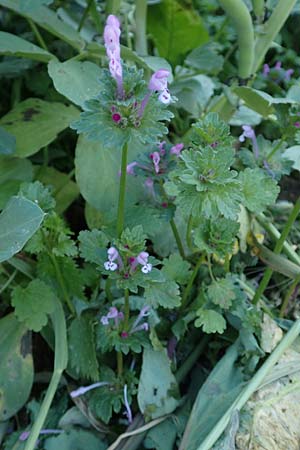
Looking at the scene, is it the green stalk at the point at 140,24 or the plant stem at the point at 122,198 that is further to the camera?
the green stalk at the point at 140,24

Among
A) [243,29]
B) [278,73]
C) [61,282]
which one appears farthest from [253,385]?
[278,73]

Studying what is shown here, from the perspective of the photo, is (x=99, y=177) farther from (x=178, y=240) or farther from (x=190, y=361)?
(x=190, y=361)

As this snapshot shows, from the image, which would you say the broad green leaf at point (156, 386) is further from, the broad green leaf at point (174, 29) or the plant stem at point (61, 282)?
the broad green leaf at point (174, 29)

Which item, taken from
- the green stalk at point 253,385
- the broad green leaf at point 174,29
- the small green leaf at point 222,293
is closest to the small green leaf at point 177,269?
the small green leaf at point 222,293

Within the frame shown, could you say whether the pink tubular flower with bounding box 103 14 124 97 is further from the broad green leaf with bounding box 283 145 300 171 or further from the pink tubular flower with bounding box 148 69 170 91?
the broad green leaf with bounding box 283 145 300 171

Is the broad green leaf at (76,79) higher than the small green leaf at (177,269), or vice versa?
the broad green leaf at (76,79)
